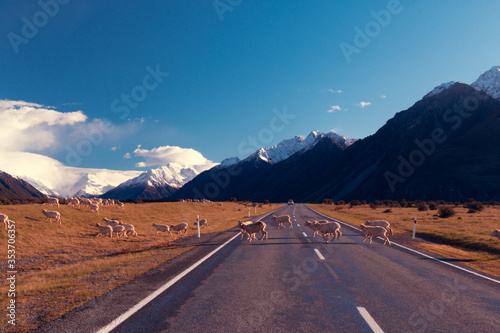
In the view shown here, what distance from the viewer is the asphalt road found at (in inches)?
205

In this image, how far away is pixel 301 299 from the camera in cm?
658

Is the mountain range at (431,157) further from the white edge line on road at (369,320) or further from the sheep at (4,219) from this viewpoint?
the sheep at (4,219)

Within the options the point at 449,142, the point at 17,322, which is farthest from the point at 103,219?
the point at 449,142

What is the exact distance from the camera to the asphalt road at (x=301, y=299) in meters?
5.21

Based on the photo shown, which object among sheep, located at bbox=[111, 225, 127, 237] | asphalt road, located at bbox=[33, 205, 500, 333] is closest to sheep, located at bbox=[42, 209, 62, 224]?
sheep, located at bbox=[111, 225, 127, 237]

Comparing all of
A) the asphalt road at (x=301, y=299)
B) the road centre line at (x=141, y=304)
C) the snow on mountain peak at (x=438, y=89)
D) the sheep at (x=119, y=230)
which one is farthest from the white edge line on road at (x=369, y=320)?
the snow on mountain peak at (x=438, y=89)

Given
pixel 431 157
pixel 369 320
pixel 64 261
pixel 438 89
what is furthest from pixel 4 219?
pixel 438 89

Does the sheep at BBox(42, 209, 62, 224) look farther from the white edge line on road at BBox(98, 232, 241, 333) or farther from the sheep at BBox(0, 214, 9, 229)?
the white edge line on road at BBox(98, 232, 241, 333)

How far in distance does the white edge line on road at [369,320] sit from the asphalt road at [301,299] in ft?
0.06

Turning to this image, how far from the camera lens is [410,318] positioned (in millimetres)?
5551

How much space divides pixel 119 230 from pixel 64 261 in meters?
6.88

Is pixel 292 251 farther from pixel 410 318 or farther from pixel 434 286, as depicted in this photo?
pixel 410 318

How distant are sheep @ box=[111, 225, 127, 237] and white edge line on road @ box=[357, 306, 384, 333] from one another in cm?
1903

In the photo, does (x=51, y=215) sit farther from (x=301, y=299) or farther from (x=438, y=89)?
(x=438, y=89)
